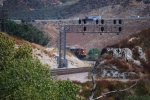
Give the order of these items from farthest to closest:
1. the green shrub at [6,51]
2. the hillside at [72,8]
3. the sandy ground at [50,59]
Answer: the hillside at [72,8]
the sandy ground at [50,59]
the green shrub at [6,51]

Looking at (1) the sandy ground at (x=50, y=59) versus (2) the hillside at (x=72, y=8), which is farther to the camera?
(2) the hillside at (x=72, y=8)

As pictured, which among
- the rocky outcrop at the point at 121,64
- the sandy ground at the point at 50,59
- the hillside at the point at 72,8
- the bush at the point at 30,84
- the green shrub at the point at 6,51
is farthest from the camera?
the hillside at the point at 72,8

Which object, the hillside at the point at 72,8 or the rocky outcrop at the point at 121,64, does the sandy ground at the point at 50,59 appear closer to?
the rocky outcrop at the point at 121,64

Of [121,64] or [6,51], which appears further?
[121,64]

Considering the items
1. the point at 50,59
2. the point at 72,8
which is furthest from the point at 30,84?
the point at 72,8

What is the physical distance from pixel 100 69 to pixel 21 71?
20.4m

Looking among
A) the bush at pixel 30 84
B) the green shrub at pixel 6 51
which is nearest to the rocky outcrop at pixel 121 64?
the green shrub at pixel 6 51

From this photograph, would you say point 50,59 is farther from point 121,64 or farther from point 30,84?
point 30,84

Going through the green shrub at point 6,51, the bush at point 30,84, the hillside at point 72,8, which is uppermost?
the hillside at point 72,8

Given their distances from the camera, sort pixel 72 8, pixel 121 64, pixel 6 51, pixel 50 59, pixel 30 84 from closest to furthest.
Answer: pixel 30 84, pixel 6 51, pixel 121 64, pixel 50 59, pixel 72 8

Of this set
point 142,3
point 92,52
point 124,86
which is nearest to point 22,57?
point 124,86

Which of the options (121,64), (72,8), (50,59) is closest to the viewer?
(121,64)

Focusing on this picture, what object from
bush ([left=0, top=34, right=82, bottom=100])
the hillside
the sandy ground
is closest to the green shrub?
bush ([left=0, top=34, right=82, bottom=100])

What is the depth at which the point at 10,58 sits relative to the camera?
21.1 m
